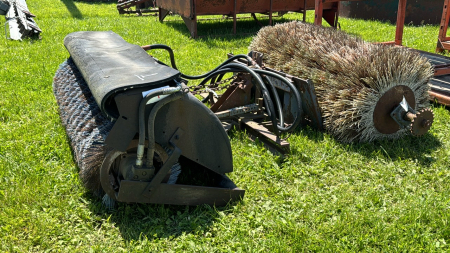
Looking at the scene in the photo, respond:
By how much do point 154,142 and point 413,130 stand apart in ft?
7.72

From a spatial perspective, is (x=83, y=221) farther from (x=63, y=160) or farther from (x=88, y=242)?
(x=63, y=160)

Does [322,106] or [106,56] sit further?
[322,106]

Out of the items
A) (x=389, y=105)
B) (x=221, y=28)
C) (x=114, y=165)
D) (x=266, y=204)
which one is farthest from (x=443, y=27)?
(x=114, y=165)

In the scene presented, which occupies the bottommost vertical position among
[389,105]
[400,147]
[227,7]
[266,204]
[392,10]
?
[266,204]

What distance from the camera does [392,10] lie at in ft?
39.5

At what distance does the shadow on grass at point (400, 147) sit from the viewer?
373 centimetres

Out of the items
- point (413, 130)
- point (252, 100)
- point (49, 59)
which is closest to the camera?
point (413, 130)

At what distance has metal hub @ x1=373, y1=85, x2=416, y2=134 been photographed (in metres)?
3.77

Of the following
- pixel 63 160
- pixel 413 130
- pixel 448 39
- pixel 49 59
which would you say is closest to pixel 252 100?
pixel 413 130

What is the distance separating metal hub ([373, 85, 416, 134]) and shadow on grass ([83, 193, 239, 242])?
1.73m

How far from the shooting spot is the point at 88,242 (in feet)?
8.75

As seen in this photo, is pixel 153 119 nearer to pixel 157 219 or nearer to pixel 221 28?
pixel 157 219

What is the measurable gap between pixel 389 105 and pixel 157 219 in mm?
2383

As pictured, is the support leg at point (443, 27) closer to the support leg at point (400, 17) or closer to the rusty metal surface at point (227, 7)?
the support leg at point (400, 17)
